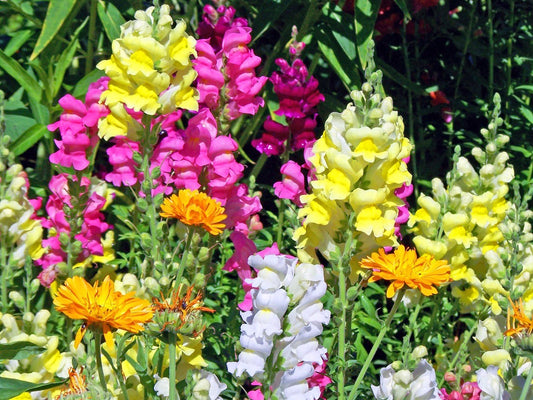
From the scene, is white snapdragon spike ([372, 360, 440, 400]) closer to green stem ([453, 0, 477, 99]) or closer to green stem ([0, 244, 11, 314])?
green stem ([0, 244, 11, 314])

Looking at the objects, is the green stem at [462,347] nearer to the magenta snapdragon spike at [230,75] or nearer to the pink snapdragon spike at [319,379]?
the pink snapdragon spike at [319,379]

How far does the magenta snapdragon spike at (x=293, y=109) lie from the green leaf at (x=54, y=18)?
25.9 inches

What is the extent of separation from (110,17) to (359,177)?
Answer: 1.24m

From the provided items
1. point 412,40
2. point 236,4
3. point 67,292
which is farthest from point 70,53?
point 67,292

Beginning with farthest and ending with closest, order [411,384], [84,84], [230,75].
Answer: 1. [84,84]
2. [230,75]
3. [411,384]

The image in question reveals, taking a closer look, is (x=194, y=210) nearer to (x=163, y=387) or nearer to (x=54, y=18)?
(x=163, y=387)

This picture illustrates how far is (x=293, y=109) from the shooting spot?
228 centimetres

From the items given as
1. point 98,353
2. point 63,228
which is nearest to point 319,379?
point 98,353

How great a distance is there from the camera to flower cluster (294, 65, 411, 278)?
169cm

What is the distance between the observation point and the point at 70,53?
9.01 feet

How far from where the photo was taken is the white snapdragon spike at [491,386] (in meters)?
1.67

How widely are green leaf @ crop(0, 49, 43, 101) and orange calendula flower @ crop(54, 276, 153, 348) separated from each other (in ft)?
4.78

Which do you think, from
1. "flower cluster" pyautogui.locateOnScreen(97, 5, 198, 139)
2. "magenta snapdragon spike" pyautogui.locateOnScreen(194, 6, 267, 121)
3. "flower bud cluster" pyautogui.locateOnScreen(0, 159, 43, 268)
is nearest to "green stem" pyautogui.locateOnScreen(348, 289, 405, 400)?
"flower cluster" pyautogui.locateOnScreen(97, 5, 198, 139)

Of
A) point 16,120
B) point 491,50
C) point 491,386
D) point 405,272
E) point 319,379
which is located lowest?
point 16,120
